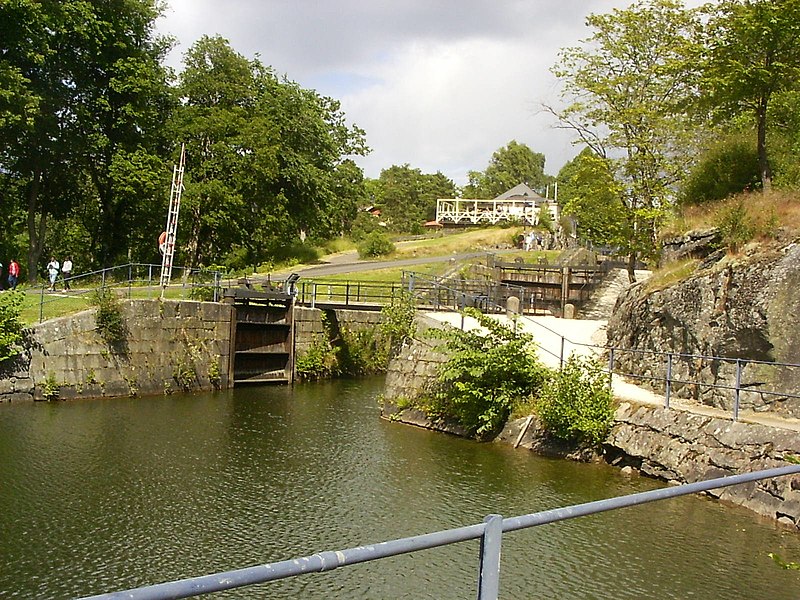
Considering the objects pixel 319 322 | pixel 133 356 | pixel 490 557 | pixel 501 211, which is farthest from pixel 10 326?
pixel 501 211

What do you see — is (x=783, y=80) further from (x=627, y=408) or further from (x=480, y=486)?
(x=480, y=486)

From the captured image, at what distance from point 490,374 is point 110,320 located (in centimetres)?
1127

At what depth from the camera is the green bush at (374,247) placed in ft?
153

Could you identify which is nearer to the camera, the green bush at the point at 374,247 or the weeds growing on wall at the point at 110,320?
the weeds growing on wall at the point at 110,320

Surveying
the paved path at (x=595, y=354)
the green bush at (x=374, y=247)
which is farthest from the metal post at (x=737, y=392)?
the green bush at (x=374, y=247)

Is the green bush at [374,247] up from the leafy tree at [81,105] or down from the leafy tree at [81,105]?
down

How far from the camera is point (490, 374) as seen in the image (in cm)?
1708

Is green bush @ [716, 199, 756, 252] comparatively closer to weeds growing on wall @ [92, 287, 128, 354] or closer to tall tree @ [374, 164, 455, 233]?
weeds growing on wall @ [92, 287, 128, 354]

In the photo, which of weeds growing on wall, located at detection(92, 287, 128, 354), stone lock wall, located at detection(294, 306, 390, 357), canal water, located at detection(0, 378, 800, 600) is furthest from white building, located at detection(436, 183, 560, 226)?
canal water, located at detection(0, 378, 800, 600)

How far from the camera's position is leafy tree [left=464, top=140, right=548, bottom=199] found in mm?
110688

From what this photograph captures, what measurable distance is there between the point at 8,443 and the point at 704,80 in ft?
57.6

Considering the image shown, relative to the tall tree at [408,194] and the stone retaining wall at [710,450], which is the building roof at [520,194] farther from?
the stone retaining wall at [710,450]

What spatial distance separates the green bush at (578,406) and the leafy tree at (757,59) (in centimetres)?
646

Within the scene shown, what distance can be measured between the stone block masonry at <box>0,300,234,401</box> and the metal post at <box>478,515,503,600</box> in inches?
792
